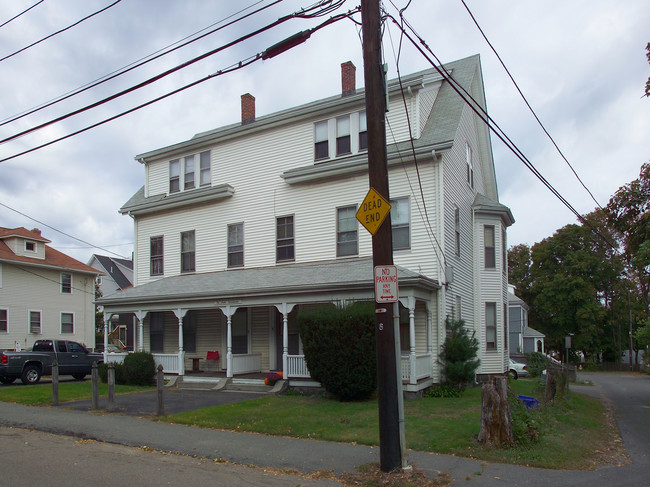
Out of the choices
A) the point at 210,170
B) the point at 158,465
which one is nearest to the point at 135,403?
the point at 158,465

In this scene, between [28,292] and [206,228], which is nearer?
[206,228]

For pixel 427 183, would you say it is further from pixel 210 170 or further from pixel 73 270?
pixel 73 270

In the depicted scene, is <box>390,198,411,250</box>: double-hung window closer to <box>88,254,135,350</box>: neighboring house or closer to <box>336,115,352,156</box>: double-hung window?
<box>336,115,352,156</box>: double-hung window

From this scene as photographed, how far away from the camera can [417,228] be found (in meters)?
17.2

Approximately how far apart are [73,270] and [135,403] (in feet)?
74.4

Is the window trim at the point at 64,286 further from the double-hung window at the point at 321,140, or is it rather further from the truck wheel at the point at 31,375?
the double-hung window at the point at 321,140

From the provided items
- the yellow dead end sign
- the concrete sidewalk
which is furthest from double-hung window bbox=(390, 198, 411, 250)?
the yellow dead end sign

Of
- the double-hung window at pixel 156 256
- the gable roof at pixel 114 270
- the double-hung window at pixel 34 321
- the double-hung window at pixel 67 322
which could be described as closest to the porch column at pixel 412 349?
the double-hung window at pixel 156 256

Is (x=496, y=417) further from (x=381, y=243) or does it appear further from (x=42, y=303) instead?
(x=42, y=303)

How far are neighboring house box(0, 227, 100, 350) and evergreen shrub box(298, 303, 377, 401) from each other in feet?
74.5

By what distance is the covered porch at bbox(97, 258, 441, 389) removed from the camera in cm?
1588

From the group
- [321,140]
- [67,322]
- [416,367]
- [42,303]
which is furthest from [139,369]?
[67,322]

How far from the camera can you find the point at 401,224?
17.5 m

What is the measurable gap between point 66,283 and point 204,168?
1746 centimetres
